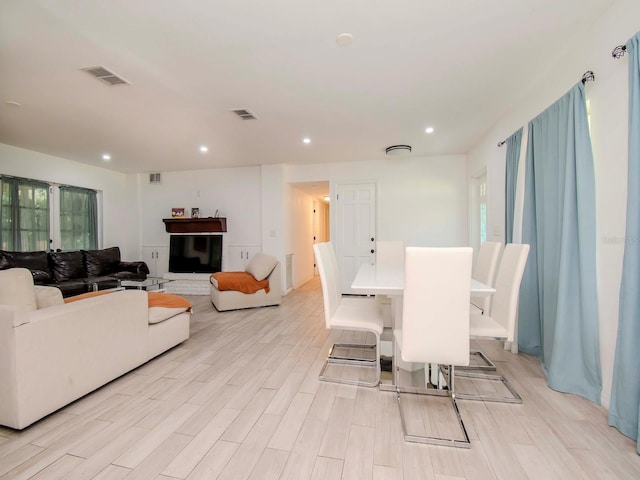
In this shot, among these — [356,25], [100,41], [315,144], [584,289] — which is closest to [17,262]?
[100,41]

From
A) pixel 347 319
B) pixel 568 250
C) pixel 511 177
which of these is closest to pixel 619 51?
pixel 568 250

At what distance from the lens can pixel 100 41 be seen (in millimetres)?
2033

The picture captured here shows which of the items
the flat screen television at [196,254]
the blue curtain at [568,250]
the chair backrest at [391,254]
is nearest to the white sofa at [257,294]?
the flat screen television at [196,254]

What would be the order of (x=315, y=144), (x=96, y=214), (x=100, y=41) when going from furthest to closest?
1. (x=96, y=214)
2. (x=315, y=144)
3. (x=100, y=41)

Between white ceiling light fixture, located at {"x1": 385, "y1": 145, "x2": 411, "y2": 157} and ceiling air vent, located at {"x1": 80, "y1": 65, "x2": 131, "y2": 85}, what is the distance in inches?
137

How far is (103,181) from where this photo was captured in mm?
5824

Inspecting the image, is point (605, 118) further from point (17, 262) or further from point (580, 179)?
point (17, 262)

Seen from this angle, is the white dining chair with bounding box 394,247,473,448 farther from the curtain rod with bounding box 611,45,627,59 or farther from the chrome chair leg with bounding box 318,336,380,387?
the curtain rod with bounding box 611,45,627,59

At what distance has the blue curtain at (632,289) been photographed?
Answer: 5.03 ft

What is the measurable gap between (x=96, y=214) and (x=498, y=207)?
22.8 ft

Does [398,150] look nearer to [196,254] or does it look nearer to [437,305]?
[437,305]

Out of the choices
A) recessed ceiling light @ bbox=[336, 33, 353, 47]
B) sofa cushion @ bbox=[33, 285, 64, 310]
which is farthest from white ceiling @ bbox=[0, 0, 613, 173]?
sofa cushion @ bbox=[33, 285, 64, 310]

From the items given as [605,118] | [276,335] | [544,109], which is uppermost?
[544,109]

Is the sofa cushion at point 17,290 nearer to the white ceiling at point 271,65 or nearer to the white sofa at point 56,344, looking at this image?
the white sofa at point 56,344
